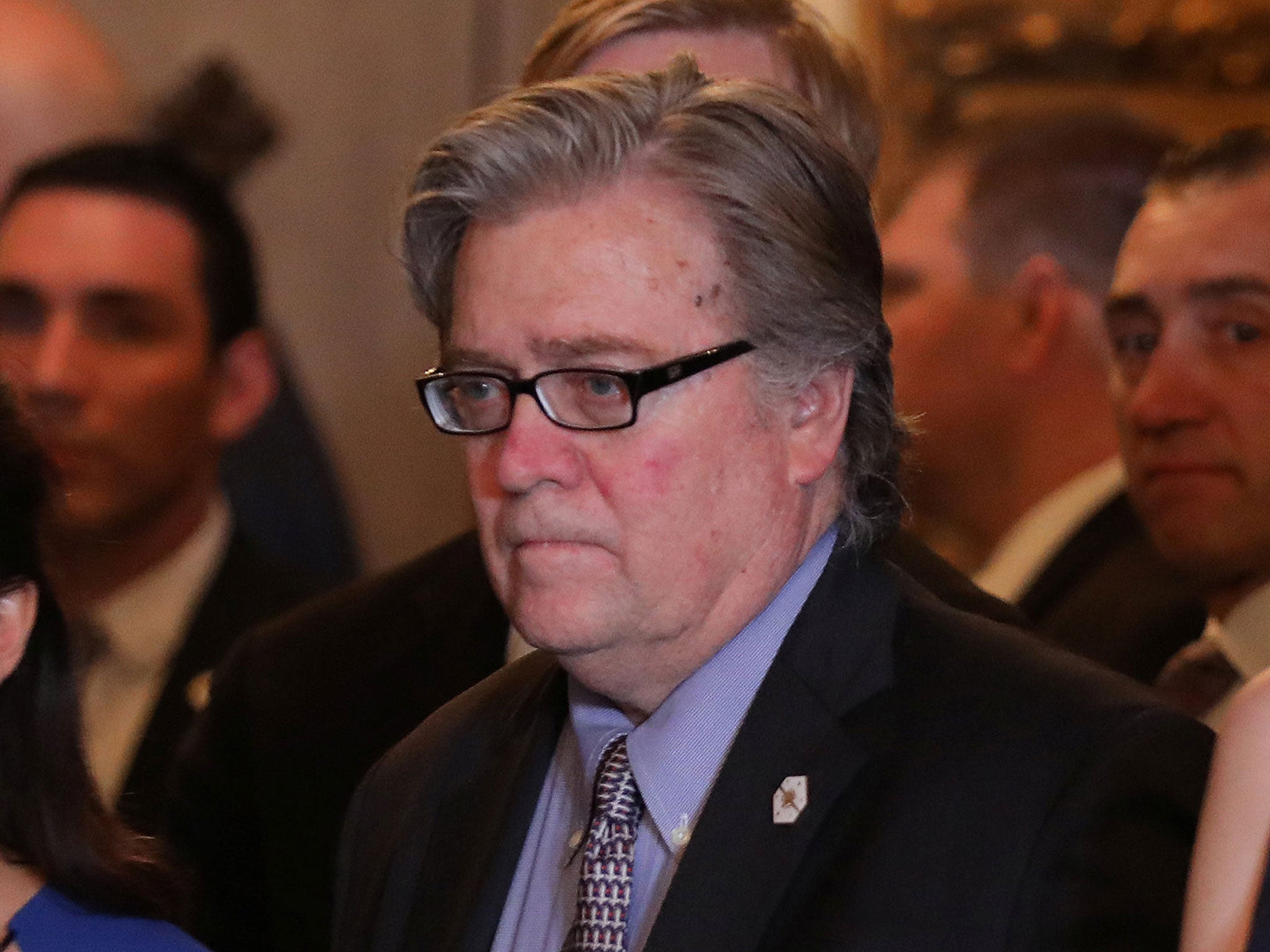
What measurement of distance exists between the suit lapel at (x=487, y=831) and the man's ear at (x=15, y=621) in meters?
0.55

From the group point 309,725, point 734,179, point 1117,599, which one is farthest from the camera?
point 1117,599

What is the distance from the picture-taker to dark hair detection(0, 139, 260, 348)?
427cm

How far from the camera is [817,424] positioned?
7.21 ft

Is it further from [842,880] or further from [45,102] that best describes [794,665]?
[45,102]

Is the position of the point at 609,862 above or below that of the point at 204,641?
above

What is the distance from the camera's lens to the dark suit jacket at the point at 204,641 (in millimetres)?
3707

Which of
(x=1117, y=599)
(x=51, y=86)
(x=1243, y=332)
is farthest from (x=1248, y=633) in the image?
(x=51, y=86)

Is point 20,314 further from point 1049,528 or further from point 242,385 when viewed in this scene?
point 1049,528

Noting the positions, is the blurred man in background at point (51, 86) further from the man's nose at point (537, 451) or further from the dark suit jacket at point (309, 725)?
the man's nose at point (537, 451)

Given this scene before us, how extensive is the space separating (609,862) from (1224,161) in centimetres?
175

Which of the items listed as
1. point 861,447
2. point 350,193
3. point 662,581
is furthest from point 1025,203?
point 662,581

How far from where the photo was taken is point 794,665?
2125 millimetres

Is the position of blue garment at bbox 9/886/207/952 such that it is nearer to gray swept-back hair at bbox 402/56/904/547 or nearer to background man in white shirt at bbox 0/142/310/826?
gray swept-back hair at bbox 402/56/904/547

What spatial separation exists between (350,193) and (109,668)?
3.99 feet
